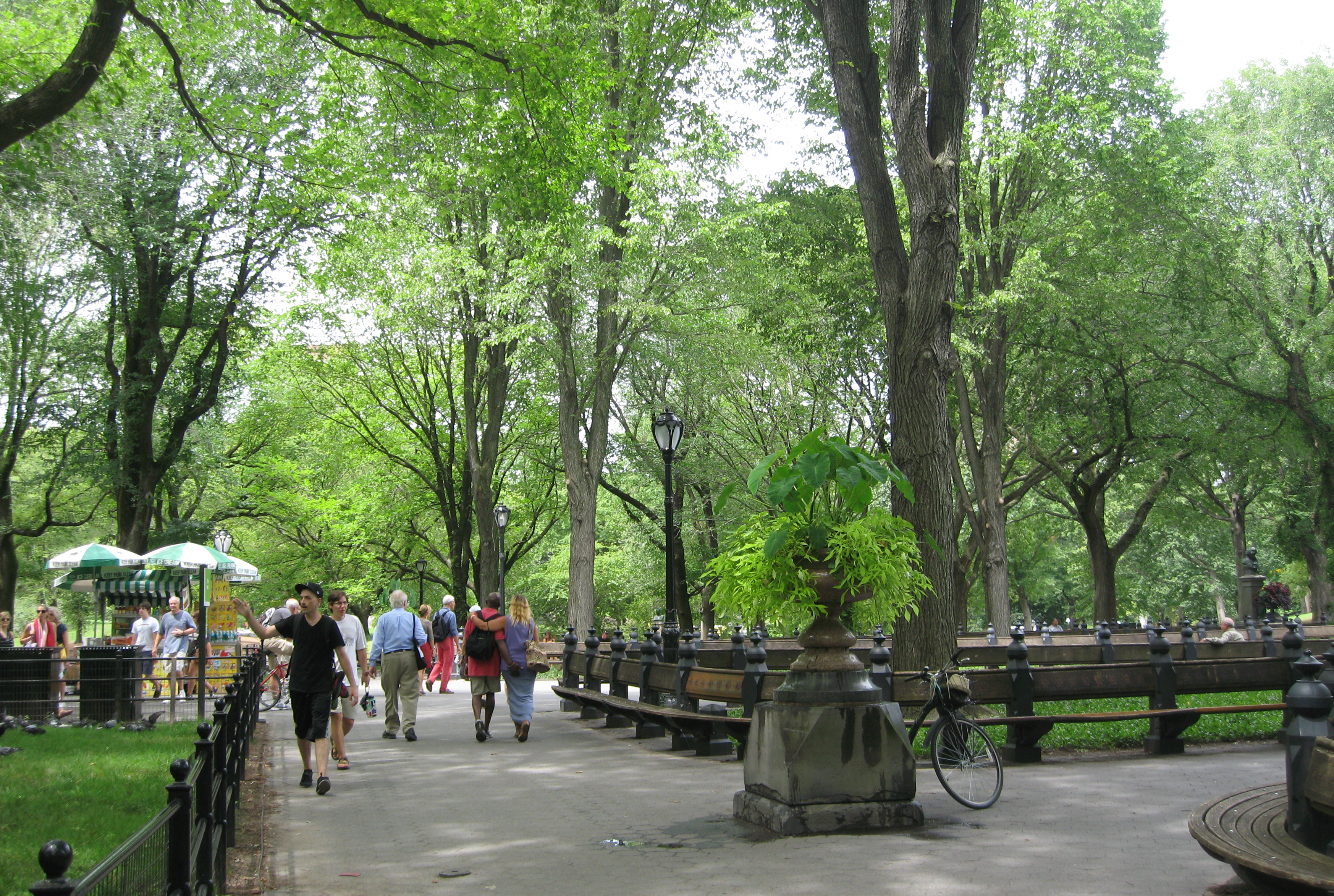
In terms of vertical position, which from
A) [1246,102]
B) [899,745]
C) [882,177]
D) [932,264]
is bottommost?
[899,745]

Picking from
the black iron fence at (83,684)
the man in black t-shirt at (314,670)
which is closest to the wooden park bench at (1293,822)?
the man in black t-shirt at (314,670)

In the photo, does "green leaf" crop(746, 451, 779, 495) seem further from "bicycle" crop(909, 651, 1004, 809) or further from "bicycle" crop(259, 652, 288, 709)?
"bicycle" crop(259, 652, 288, 709)

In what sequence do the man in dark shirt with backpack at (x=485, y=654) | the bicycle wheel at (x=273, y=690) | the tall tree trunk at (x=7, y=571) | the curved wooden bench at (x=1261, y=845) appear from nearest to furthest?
1. the curved wooden bench at (x=1261, y=845)
2. the man in dark shirt with backpack at (x=485, y=654)
3. the bicycle wheel at (x=273, y=690)
4. the tall tree trunk at (x=7, y=571)

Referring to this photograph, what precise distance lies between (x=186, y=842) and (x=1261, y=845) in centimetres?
446

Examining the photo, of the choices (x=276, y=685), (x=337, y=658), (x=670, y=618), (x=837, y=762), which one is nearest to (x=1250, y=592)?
(x=670, y=618)

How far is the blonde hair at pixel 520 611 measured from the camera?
537 inches

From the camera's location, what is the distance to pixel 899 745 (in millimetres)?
7250

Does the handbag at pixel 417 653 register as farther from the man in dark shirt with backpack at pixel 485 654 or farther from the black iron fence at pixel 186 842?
the black iron fence at pixel 186 842

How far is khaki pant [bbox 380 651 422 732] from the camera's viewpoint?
13602mm

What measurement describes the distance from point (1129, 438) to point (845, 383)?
7825mm

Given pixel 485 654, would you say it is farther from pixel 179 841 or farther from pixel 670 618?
pixel 179 841

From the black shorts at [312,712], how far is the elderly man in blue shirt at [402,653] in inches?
143

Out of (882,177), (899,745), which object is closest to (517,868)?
(899,745)

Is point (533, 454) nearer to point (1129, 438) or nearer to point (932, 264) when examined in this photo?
point (1129, 438)
